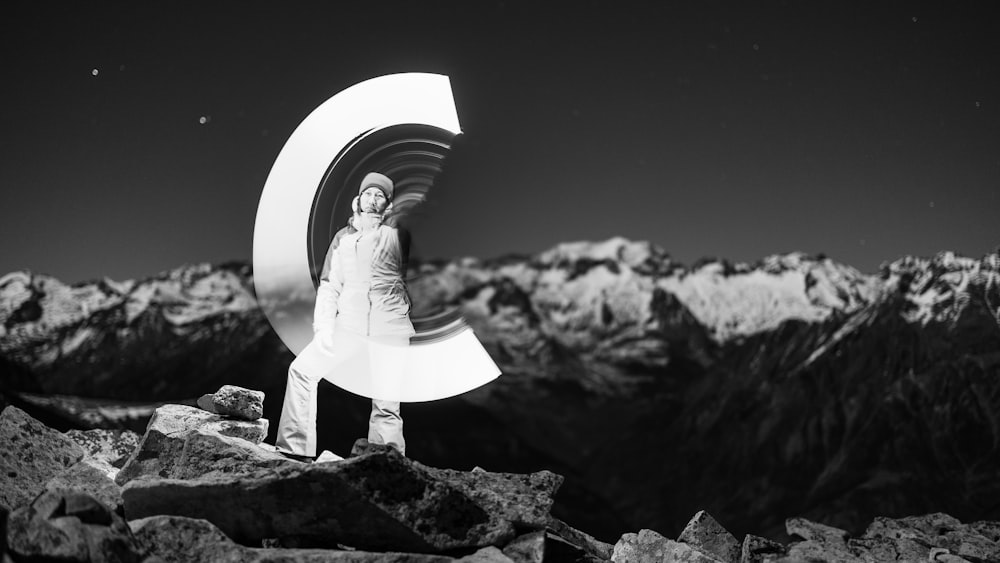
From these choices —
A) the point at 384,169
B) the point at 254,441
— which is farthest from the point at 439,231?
the point at 254,441

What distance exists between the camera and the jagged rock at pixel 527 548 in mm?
10578

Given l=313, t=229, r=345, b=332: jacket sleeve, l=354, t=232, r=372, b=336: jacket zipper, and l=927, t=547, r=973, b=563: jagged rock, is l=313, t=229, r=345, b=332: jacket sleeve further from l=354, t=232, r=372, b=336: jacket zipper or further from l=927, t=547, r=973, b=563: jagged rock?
l=927, t=547, r=973, b=563: jagged rock

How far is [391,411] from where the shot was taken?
1491 centimetres

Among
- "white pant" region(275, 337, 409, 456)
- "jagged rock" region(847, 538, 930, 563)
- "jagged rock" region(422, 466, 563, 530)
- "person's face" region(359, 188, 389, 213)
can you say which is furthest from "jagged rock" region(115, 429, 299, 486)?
"jagged rock" region(847, 538, 930, 563)

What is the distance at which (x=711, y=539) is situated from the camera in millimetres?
14984

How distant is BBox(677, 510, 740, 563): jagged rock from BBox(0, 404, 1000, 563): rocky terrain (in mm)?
1509

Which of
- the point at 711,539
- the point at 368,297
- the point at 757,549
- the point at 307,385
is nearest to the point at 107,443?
the point at 307,385

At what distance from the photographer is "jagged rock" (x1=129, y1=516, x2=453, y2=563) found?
9617 mm

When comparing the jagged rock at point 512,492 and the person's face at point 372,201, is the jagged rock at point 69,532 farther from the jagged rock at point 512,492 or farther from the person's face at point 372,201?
the person's face at point 372,201

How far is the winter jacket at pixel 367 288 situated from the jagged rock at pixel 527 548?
467 cm

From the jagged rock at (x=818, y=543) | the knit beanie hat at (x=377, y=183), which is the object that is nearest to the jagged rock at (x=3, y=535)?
the knit beanie hat at (x=377, y=183)

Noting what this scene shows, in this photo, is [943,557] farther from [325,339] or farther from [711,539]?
[325,339]

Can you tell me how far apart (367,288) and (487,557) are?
5779 millimetres

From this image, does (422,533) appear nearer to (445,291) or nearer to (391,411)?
(391,411)
